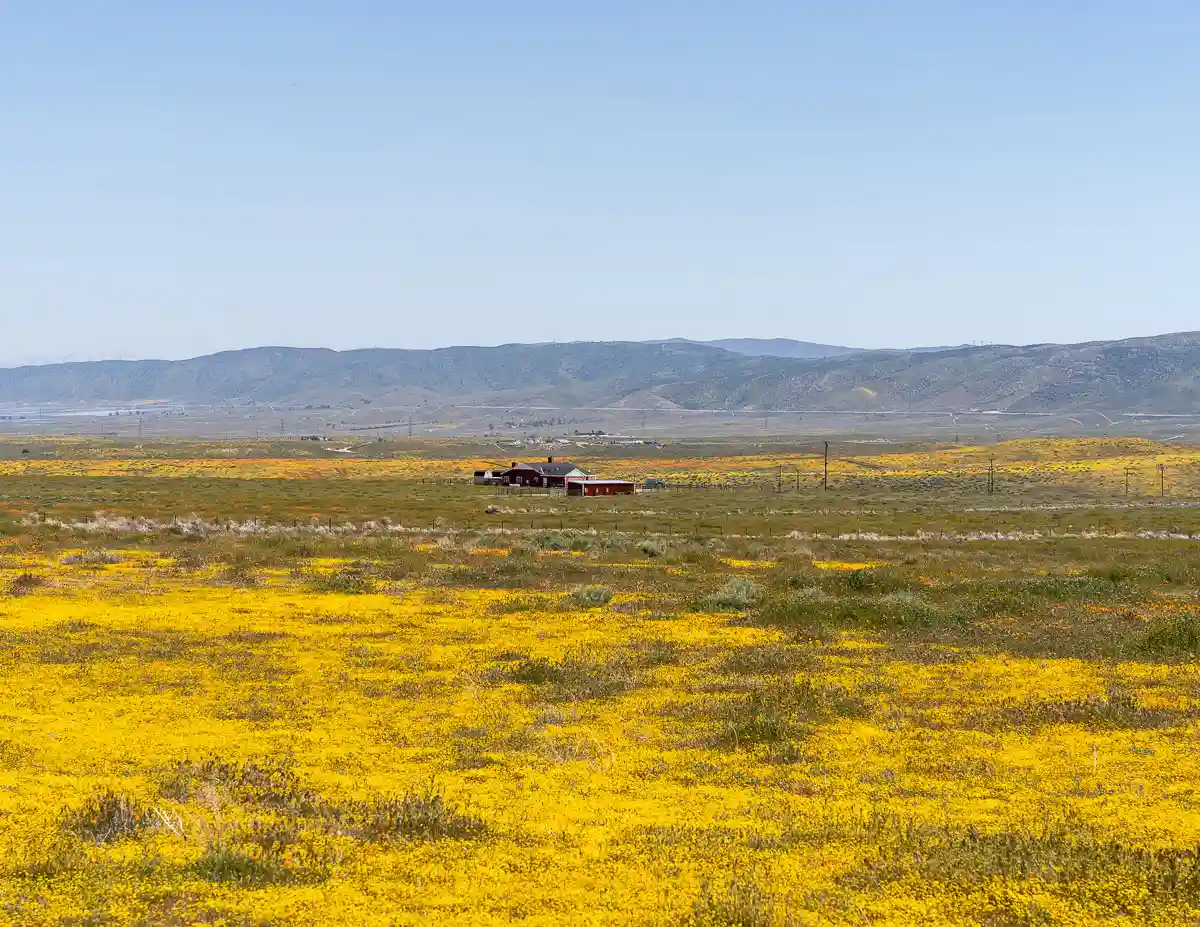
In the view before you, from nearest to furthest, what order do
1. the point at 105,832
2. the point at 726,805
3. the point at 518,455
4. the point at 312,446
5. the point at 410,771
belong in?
the point at 105,832 < the point at 726,805 < the point at 410,771 < the point at 518,455 < the point at 312,446

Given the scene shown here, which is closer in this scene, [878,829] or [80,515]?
[878,829]

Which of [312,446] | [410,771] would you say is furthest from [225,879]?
[312,446]

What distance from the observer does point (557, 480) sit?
93375 millimetres

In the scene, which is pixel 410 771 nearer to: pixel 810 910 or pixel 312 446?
pixel 810 910

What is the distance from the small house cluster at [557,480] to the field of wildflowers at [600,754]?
195 feet

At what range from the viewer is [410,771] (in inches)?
497

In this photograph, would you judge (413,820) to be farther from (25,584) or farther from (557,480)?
(557,480)

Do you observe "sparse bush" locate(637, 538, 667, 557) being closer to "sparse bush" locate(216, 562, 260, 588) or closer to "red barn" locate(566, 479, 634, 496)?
"sparse bush" locate(216, 562, 260, 588)

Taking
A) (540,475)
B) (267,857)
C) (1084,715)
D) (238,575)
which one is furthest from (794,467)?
(267,857)

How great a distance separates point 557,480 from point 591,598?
67828mm

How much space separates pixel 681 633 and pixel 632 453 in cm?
15589

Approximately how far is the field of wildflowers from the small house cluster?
59.3 m

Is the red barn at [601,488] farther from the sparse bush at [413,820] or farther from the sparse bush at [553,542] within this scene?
the sparse bush at [413,820]

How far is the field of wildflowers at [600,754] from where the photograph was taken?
9133mm
